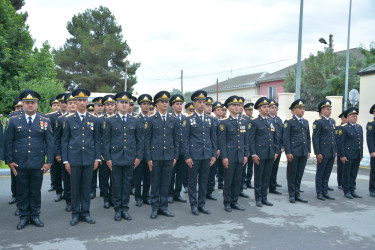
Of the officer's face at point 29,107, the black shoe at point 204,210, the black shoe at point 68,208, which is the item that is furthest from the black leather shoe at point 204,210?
the officer's face at point 29,107

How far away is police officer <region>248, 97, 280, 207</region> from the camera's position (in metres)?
6.67

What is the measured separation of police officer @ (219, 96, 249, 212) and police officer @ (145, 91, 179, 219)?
37.4 inches

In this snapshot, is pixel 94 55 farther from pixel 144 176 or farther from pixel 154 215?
pixel 154 215

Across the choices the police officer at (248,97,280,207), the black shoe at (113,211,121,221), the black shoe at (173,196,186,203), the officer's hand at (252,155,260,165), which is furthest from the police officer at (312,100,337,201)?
the black shoe at (113,211,121,221)

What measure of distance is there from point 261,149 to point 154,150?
228 centimetres

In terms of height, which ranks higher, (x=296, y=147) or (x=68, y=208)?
(x=296, y=147)

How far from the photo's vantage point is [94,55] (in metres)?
37.6

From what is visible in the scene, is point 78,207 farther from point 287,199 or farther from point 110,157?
point 287,199

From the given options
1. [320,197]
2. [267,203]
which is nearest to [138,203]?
[267,203]

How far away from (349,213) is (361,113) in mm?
10218

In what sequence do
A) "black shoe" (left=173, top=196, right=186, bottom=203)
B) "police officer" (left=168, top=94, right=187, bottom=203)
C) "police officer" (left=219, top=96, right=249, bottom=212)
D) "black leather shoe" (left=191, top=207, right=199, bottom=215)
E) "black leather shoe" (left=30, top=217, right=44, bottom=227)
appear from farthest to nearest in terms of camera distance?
"black shoe" (left=173, top=196, right=186, bottom=203), "police officer" (left=168, top=94, right=187, bottom=203), "police officer" (left=219, top=96, right=249, bottom=212), "black leather shoe" (left=191, top=207, right=199, bottom=215), "black leather shoe" (left=30, top=217, right=44, bottom=227)

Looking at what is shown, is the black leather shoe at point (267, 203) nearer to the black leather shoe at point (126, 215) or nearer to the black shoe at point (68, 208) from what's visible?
the black leather shoe at point (126, 215)

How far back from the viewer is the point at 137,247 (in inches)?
173

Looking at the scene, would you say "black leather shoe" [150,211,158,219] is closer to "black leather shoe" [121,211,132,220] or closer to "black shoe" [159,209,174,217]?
"black shoe" [159,209,174,217]
